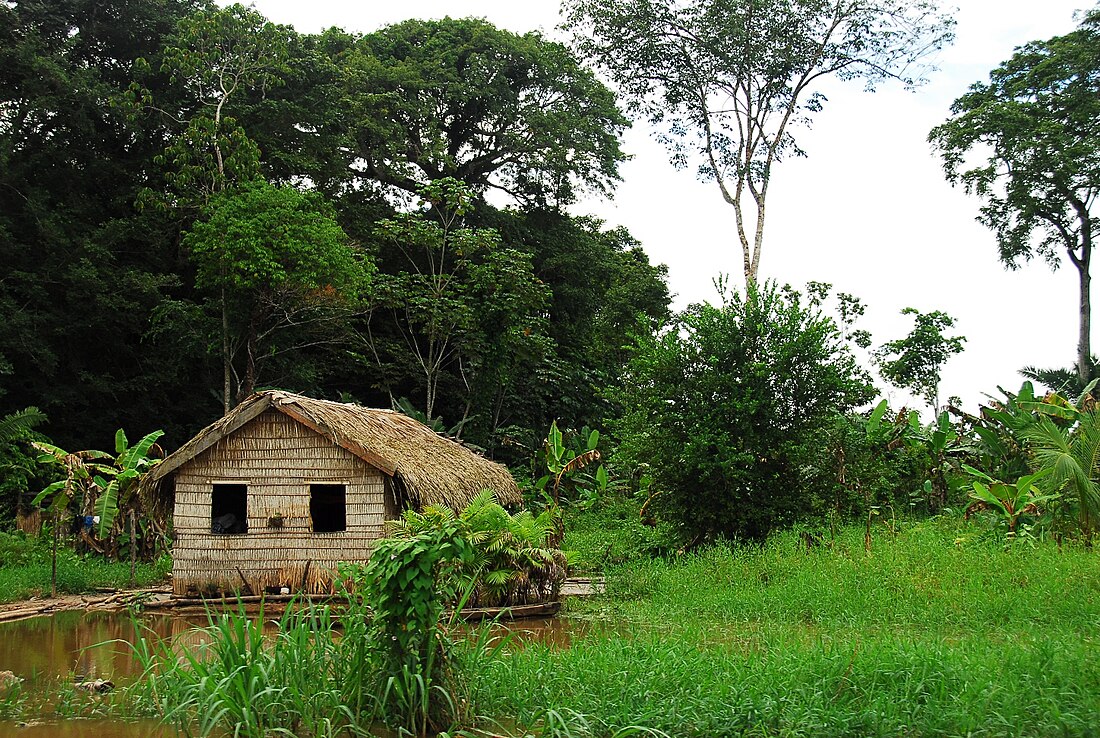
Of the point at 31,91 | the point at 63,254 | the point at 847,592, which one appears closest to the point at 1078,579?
the point at 847,592

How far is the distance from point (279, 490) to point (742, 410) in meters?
6.46

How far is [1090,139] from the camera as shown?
76.2ft

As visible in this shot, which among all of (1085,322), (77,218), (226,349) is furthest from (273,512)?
(1085,322)

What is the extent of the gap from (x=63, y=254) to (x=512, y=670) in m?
16.6

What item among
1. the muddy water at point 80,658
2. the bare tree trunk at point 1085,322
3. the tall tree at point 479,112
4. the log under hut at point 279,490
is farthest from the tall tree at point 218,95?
the bare tree trunk at point 1085,322

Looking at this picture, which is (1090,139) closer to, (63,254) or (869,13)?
(869,13)

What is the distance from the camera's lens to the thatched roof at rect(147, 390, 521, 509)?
11.6 metres

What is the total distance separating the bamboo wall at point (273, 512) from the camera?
11820mm

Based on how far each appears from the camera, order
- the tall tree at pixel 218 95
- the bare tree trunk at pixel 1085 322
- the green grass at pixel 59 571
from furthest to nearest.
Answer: the bare tree trunk at pixel 1085 322
the tall tree at pixel 218 95
the green grass at pixel 59 571

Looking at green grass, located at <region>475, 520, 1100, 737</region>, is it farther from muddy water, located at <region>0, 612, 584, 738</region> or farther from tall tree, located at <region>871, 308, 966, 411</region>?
tall tree, located at <region>871, 308, 966, 411</region>

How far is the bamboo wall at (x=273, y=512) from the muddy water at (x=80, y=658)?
2.89 ft

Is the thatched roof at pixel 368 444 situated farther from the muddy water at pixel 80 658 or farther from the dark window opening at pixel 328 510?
the muddy water at pixel 80 658

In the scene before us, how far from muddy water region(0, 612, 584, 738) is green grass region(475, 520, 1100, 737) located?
2.24 feet

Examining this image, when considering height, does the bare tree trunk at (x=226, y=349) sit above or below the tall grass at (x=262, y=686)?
above
